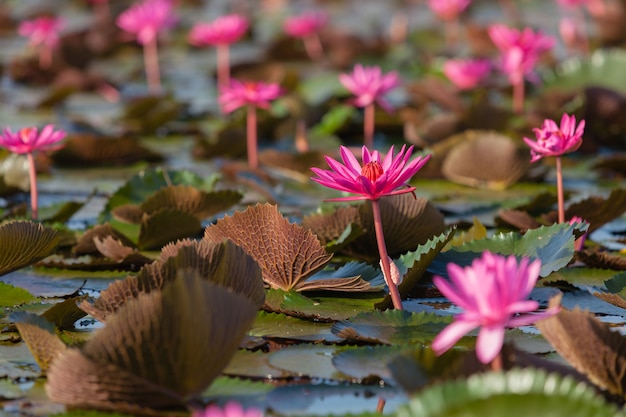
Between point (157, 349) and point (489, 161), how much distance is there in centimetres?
205

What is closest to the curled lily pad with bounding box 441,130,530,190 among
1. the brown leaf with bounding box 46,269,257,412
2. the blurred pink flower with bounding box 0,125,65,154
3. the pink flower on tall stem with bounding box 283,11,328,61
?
the blurred pink flower with bounding box 0,125,65,154

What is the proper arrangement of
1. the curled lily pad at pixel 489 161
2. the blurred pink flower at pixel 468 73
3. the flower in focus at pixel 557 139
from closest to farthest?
1. the flower in focus at pixel 557 139
2. the curled lily pad at pixel 489 161
3. the blurred pink flower at pixel 468 73

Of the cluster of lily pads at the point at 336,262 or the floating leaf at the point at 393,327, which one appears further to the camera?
the floating leaf at the point at 393,327

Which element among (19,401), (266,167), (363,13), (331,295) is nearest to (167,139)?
(266,167)

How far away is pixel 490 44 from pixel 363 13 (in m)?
Result: 2.81

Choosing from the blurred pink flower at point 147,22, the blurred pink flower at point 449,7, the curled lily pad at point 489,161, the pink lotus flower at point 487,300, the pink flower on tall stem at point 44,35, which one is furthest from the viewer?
the blurred pink flower at point 449,7

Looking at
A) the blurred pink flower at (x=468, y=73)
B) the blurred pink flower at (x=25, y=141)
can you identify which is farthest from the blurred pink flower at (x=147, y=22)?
the blurred pink flower at (x=25, y=141)

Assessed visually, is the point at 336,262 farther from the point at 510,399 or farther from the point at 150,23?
the point at 150,23

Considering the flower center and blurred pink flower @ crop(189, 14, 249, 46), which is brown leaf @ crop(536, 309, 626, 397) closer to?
the flower center

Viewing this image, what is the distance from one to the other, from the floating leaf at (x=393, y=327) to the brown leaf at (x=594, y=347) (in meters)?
0.31

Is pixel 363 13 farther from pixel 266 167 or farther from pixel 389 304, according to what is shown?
pixel 389 304

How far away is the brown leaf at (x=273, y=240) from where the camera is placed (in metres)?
1.91

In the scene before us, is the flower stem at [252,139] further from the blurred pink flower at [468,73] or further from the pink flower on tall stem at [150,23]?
the pink flower on tall stem at [150,23]

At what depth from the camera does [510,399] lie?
1.10 m
